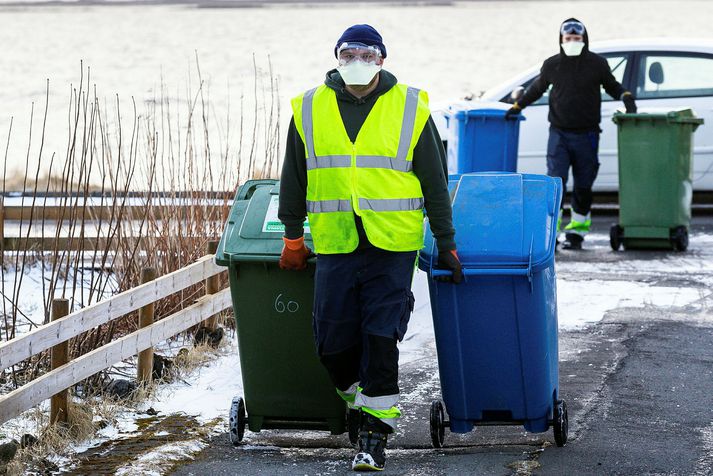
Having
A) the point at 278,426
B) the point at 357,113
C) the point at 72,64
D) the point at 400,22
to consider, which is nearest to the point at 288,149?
the point at 357,113

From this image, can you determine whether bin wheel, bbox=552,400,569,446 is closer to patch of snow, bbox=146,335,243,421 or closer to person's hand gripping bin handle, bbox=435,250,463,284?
person's hand gripping bin handle, bbox=435,250,463,284

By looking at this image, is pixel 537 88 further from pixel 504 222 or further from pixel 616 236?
pixel 504 222

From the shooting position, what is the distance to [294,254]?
16.2ft

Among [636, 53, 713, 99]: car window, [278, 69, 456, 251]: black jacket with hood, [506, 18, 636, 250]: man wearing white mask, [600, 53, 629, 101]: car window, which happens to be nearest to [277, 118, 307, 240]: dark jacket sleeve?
[278, 69, 456, 251]: black jacket with hood

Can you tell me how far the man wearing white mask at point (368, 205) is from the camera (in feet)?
15.5

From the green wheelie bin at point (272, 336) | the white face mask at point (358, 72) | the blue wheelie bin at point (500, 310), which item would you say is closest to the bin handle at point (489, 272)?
the blue wheelie bin at point (500, 310)

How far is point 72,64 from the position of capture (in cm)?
3244

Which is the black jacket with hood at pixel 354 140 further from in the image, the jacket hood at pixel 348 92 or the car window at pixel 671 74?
the car window at pixel 671 74

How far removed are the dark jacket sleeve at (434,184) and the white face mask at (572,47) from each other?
5171 mm

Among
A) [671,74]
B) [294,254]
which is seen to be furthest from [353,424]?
[671,74]

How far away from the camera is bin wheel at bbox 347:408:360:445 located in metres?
5.14

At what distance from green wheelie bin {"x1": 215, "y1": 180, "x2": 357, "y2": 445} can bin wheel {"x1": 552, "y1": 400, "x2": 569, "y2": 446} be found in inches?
31.9

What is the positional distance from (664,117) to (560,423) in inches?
204

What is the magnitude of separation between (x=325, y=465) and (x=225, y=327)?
2.57 meters
